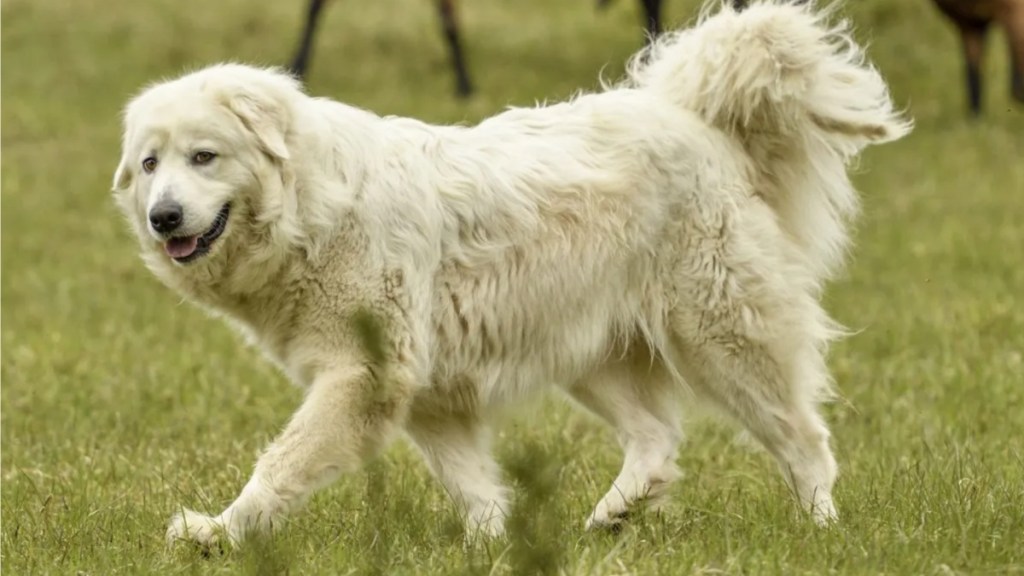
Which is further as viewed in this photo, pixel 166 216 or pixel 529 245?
pixel 529 245

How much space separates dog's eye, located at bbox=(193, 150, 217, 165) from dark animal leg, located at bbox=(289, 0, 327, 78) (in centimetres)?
1364

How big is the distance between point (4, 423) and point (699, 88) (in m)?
3.84

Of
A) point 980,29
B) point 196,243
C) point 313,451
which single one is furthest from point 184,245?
point 980,29

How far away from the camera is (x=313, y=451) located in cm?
474

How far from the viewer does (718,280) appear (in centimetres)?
541

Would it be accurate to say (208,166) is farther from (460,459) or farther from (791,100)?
(791,100)

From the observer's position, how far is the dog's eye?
15.8 ft

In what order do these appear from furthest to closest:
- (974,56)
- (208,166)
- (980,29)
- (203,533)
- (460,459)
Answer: (974,56), (980,29), (460,459), (208,166), (203,533)

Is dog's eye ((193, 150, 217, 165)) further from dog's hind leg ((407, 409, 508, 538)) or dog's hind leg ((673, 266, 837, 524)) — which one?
dog's hind leg ((673, 266, 837, 524))

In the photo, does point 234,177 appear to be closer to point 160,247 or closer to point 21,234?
point 160,247

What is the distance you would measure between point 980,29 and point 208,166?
13.2 m

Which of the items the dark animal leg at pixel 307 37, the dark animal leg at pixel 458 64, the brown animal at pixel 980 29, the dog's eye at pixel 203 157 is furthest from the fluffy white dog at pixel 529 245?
the dark animal leg at pixel 307 37

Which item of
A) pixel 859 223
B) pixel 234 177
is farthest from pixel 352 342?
pixel 859 223

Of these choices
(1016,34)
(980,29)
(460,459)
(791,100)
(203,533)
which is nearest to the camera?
(203,533)
